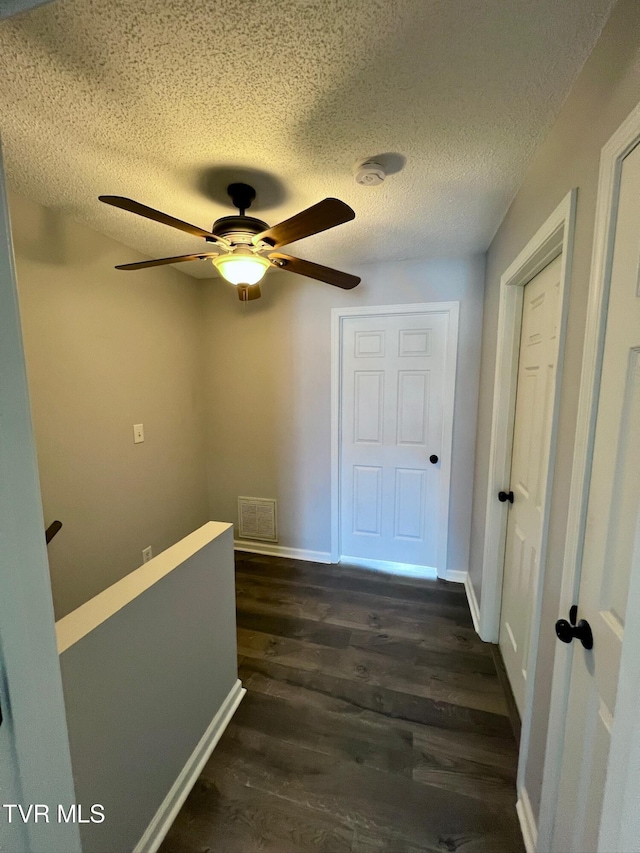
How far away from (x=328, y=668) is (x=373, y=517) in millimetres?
1180

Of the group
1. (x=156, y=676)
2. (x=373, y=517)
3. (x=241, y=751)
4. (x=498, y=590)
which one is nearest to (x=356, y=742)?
(x=241, y=751)

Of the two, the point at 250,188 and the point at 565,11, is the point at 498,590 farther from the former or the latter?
the point at 250,188

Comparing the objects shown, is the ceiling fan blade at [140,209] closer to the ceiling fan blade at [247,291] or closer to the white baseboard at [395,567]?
the ceiling fan blade at [247,291]

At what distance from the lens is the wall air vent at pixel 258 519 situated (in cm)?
301

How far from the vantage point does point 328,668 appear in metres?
1.80

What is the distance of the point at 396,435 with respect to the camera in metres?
2.63

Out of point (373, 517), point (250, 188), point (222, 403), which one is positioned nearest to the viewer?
point (250, 188)

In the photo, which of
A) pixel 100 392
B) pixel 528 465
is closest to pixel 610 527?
pixel 528 465

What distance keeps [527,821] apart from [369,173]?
2.41 meters

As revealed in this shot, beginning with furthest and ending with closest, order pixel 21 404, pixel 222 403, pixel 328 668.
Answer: pixel 222 403 → pixel 328 668 → pixel 21 404

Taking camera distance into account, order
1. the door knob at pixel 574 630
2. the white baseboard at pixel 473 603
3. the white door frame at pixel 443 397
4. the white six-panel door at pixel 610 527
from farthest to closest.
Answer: the white door frame at pixel 443 397
the white baseboard at pixel 473 603
the door knob at pixel 574 630
the white six-panel door at pixel 610 527

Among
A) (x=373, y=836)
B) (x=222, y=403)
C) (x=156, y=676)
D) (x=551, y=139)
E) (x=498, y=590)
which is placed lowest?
(x=373, y=836)

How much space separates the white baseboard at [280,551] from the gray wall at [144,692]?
1.45 m

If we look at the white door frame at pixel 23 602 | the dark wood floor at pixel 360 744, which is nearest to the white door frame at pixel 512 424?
the dark wood floor at pixel 360 744
